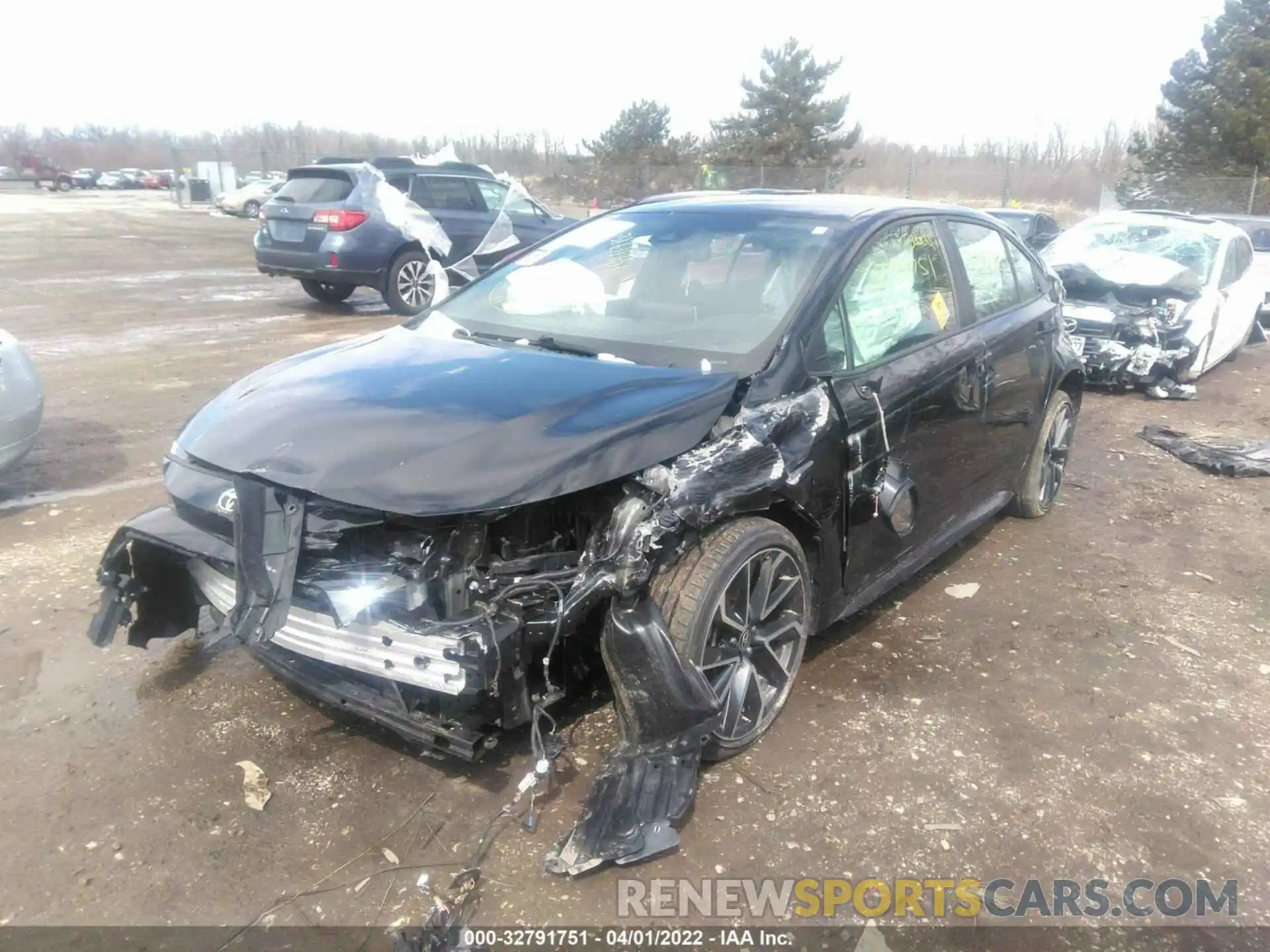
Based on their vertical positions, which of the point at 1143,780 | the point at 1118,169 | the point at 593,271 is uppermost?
the point at 1118,169

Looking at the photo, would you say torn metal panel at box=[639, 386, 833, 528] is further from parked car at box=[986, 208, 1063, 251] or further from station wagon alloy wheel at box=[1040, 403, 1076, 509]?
parked car at box=[986, 208, 1063, 251]

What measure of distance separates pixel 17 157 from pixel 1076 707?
76.4 meters

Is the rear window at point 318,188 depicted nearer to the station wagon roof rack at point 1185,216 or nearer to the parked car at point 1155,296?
the parked car at point 1155,296

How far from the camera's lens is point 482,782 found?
2.92m

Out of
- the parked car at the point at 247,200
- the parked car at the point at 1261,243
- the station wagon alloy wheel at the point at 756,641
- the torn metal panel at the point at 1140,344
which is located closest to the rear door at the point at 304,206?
the torn metal panel at the point at 1140,344

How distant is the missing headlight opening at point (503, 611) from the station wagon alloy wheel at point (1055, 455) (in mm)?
2956

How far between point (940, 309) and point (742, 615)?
5.87 feet

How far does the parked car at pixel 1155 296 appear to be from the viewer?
27.8 ft

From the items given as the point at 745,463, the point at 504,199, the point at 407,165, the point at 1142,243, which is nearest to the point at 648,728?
the point at 745,463

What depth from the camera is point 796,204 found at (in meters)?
4.02

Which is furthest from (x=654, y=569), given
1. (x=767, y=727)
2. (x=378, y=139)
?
(x=378, y=139)

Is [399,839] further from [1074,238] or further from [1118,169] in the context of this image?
[1118,169]

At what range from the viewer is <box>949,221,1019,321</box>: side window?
14.1 ft

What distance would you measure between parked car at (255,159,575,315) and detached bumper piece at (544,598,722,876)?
8.40 m
